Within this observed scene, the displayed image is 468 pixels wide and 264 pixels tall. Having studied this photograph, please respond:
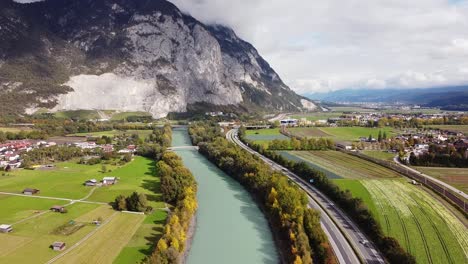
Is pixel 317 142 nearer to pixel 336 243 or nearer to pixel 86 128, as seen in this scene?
pixel 336 243

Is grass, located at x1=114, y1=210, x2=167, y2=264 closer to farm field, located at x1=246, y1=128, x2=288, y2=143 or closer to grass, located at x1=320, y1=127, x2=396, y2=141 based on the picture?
farm field, located at x1=246, y1=128, x2=288, y2=143

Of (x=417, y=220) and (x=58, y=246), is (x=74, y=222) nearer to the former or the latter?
(x=58, y=246)

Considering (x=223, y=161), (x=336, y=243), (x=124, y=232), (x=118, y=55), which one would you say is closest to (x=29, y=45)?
(x=118, y=55)

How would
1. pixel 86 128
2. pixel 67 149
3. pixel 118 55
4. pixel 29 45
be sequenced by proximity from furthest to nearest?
pixel 118 55, pixel 29 45, pixel 86 128, pixel 67 149

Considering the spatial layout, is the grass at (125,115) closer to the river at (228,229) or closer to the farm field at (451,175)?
the river at (228,229)

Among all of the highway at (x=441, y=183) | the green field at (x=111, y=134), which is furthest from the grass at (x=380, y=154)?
the green field at (x=111, y=134)

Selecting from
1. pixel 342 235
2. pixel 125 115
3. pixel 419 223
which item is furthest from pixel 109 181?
pixel 125 115
